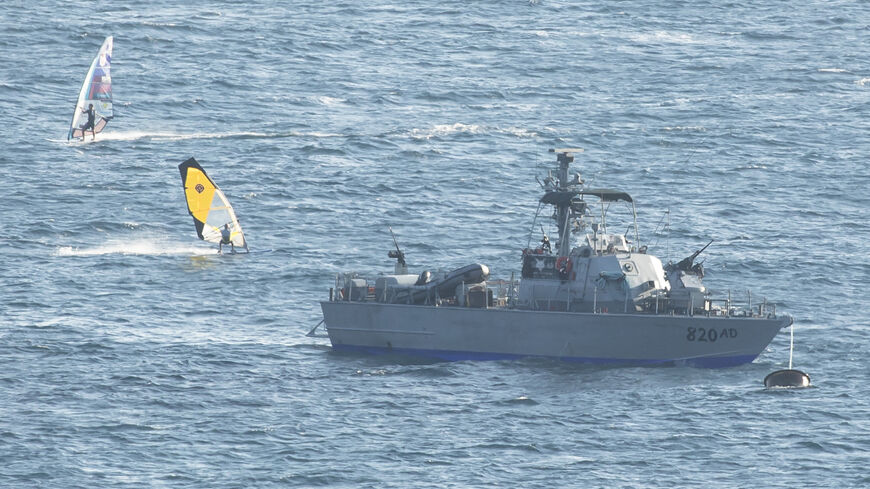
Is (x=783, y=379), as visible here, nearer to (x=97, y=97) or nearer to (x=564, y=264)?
(x=564, y=264)

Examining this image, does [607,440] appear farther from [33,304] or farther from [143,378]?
[33,304]

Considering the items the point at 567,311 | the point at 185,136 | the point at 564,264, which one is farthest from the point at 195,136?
the point at 567,311

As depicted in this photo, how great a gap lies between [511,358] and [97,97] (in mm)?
64749

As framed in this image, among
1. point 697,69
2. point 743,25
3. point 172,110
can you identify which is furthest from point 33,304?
point 743,25

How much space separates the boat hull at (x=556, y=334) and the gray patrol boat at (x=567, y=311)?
1.7 inches

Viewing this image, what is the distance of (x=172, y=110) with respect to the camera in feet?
449

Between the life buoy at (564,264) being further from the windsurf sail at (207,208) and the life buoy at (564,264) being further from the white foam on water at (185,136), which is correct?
the white foam on water at (185,136)

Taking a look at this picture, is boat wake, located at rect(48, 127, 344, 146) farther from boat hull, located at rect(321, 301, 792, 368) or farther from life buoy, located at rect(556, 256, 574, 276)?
life buoy, located at rect(556, 256, 574, 276)

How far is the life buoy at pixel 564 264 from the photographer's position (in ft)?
246

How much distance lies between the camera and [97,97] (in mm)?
130625

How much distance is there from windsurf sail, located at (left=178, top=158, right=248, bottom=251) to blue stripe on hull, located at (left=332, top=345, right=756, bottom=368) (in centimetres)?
2247

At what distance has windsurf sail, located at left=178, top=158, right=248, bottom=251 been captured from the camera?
99.6 metres

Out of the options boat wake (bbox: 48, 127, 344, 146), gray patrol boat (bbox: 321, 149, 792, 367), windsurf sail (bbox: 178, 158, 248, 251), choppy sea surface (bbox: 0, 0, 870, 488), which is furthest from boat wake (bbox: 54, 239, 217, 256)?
boat wake (bbox: 48, 127, 344, 146)

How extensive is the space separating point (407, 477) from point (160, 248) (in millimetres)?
42907
